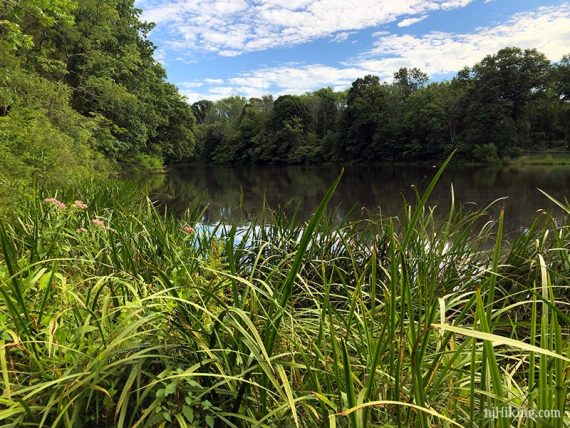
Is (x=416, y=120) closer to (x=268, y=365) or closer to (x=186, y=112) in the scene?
(x=186, y=112)

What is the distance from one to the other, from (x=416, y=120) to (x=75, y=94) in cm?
3702

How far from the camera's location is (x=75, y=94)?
631 inches

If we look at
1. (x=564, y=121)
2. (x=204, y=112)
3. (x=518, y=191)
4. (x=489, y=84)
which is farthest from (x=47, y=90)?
(x=204, y=112)

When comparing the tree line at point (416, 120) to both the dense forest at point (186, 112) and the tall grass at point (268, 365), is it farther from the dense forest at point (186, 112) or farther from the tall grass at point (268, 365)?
the tall grass at point (268, 365)

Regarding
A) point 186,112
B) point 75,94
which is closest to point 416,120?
point 186,112

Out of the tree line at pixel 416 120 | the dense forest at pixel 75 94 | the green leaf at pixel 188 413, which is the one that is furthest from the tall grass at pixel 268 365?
the tree line at pixel 416 120

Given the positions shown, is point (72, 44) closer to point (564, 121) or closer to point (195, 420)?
point (195, 420)


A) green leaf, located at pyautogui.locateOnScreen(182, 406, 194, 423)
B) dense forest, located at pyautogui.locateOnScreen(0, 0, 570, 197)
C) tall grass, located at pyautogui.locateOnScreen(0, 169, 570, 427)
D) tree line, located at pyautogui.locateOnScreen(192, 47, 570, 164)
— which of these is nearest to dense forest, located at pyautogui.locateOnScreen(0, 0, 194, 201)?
dense forest, located at pyautogui.locateOnScreen(0, 0, 570, 197)

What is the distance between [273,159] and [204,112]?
32.2 m

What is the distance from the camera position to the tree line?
35625mm

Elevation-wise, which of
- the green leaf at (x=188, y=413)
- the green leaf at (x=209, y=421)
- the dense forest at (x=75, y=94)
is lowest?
the green leaf at (x=209, y=421)

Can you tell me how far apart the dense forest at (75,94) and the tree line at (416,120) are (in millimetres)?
14999

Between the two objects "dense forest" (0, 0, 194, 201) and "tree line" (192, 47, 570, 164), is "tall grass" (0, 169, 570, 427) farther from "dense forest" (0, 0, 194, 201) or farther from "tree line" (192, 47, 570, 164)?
"tree line" (192, 47, 570, 164)

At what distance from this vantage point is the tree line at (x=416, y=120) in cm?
3562
